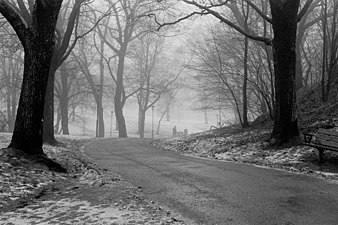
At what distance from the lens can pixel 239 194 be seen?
6.49m

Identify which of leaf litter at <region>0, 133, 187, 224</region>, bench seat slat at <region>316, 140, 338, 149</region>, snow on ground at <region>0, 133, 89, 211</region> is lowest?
leaf litter at <region>0, 133, 187, 224</region>

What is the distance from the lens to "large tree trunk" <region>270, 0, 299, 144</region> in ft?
38.3

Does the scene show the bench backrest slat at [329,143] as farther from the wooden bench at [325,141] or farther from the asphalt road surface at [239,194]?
the asphalt road surface at [239,194]

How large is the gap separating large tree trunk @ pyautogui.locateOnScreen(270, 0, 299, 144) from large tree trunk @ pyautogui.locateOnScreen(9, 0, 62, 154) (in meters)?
7.31

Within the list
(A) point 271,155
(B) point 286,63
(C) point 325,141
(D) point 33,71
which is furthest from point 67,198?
(B) point 286,63

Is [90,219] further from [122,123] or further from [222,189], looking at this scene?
[122,123]

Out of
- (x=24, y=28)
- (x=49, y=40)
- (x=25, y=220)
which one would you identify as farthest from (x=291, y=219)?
(x=24, y=28)

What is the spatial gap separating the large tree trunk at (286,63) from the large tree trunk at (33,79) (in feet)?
24.0

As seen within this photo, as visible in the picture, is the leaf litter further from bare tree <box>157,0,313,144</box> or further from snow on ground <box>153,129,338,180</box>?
bare tree <box>157,0,313,144</box>

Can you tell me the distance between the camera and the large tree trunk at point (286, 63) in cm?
1166

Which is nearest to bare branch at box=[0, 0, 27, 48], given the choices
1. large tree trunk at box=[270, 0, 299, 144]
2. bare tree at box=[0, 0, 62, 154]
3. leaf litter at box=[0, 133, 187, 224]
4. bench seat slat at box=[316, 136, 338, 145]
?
bare tree at box=[0, 0, 62, 154]

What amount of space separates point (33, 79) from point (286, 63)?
7.91m

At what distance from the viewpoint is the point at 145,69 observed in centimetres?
4634

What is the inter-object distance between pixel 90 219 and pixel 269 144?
853cm
